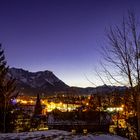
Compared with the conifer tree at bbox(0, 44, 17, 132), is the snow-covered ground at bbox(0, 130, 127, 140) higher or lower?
lower

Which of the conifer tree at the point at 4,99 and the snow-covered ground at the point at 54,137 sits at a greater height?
the conifer tree at the point at 4,99

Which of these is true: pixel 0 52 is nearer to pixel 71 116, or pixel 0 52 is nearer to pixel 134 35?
pixel 71 116

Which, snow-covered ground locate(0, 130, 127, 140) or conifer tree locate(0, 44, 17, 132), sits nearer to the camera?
snow-covered ground locate(0, 130, 127, 140)

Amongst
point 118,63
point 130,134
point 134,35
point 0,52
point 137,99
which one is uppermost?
point 0,52

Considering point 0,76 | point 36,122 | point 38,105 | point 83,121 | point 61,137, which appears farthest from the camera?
point 38,105

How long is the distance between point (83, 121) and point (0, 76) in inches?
419

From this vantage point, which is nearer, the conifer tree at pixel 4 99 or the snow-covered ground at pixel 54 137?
the snow-covered ground at pixel 54 137

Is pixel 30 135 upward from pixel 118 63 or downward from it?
downward

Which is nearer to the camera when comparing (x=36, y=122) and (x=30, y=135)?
(x=30, y=135)

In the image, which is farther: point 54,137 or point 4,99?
point 4,99

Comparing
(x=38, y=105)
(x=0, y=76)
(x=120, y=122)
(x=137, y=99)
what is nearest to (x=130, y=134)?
(x=120, y=122)

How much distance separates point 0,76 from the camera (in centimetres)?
3164

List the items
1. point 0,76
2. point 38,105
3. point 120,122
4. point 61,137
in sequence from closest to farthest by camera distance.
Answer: point 61,137
point 120,122
point 0,76
point 38,105

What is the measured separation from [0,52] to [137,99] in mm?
24492
